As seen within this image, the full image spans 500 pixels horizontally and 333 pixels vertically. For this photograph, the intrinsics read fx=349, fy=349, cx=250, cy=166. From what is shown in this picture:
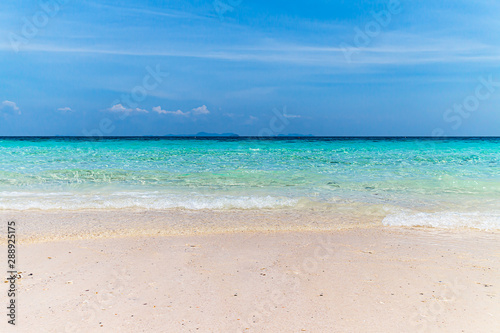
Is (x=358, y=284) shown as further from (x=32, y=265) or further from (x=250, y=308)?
(x=32, y=265)

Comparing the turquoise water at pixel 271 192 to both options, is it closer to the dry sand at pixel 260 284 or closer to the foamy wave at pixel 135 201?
the foamy wave at pixel 135 201

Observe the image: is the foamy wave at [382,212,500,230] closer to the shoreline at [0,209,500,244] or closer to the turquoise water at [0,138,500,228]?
the turquoise water at [0,138,500,228]

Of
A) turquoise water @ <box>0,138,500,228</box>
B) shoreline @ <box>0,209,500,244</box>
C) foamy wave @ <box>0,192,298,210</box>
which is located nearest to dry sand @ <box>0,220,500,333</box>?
shoreline @ <box>0,209,500,244</box>

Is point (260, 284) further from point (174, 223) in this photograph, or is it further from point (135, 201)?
point (135, 201)

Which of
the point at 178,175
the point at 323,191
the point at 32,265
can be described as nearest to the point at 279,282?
the point at 32,265

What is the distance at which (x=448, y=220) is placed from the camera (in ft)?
22.0

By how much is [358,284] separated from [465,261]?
183cm

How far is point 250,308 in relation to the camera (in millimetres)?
3309

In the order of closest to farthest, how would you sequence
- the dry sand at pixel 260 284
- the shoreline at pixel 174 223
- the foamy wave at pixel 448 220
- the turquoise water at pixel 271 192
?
the dry sand at pixel 260 284 < the shoreline at pixel 174 223 < the foamy wave at pixel 448 220 < the turquoise water at pixel 271 192

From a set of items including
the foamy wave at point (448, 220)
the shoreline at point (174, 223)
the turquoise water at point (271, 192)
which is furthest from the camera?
the turquoise water at point (271, 192)

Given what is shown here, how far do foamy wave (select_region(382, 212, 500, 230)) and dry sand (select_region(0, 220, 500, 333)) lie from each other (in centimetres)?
83

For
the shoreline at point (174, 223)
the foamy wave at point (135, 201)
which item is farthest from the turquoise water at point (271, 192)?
the shoreline at point (174, 223)

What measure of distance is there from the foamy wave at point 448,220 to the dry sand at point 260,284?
83 centimetres

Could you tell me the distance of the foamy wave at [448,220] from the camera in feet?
21.2
